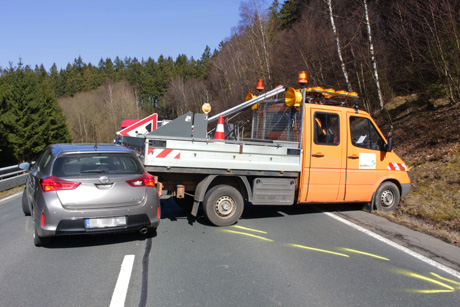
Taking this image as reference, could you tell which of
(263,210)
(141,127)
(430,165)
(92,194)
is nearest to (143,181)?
(92,194)

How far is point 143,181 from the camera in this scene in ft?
18.4

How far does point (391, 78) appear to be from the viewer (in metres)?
17.5

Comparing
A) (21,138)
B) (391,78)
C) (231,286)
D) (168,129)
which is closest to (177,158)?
(168,129)

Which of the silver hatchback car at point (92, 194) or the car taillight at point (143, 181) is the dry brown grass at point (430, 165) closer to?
the car taillight at point (143, 181)

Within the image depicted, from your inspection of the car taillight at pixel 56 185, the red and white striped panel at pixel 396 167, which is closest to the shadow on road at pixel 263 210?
the red and white striped panel at pixel 396 167

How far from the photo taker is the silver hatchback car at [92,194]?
16.6 ft

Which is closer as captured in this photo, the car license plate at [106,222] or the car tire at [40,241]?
the car license plate at [106,222]

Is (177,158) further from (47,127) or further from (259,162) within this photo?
(47,127)

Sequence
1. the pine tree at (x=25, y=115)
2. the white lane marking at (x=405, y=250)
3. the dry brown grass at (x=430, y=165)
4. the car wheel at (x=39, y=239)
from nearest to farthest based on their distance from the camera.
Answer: the white lane marking at (x=405, y=250)
the car wheel at (x=39, y=239)
the dry brown grass at (x=430, y=165)
the pine tree at (x=25, y=115)

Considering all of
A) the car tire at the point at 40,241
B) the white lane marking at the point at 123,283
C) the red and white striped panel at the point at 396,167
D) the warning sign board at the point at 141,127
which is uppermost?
the warning sign board at the point at 141,127

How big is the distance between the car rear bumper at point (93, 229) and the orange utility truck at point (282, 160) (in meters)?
0.82

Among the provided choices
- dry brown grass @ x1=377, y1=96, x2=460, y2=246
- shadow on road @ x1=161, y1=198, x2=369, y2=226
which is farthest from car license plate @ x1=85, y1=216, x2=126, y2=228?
dry brown grass @ x1=377, y1=96, x2=460, y2=246

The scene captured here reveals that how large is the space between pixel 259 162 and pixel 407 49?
1043 centimetres

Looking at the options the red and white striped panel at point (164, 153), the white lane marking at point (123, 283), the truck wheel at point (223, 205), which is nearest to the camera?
the white lane marking at point (123, 283)
